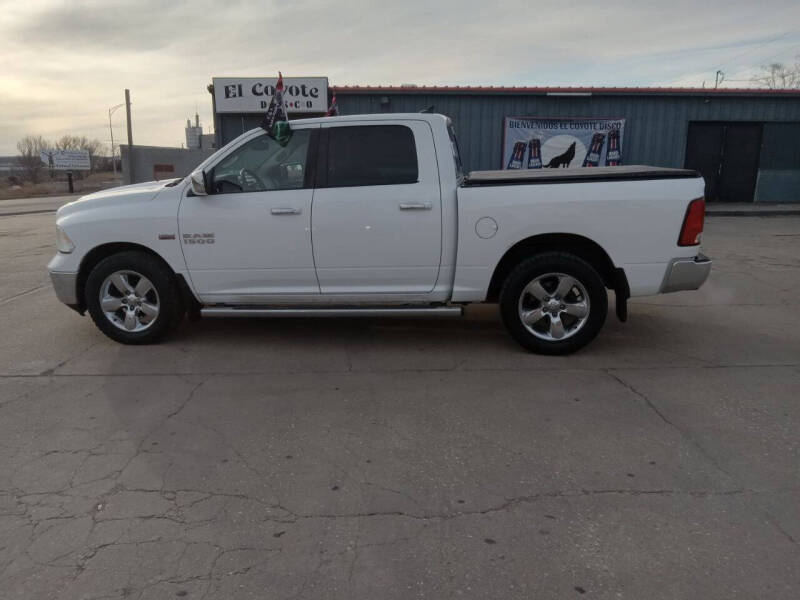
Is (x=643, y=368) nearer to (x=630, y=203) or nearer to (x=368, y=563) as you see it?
(x=630, y=203)

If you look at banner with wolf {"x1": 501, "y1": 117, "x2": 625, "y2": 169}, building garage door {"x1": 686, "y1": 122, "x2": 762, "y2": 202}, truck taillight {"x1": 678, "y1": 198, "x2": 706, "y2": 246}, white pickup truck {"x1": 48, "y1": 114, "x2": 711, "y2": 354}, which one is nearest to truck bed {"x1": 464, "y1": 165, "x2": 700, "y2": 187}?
white pickup truck {"x1": 48, "y1": 114, "x2": 711, "y2": 354}

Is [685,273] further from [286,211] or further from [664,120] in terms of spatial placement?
[664,120]

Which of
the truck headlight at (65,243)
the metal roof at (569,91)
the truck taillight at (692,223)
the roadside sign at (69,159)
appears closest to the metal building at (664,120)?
the metal roof at (569,91)

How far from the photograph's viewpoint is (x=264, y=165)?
17.7 feet

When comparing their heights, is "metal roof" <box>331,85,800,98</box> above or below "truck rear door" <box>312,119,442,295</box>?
above

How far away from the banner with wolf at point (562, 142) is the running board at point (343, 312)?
43.7 feet

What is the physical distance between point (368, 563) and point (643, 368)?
3289 millimetres

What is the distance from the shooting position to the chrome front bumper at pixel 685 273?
5.10 meters

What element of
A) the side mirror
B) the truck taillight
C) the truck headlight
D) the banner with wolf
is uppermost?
the banner with wolf

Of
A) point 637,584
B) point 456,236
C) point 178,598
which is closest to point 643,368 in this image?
point 456,236

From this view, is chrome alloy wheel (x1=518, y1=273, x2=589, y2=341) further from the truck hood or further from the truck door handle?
the truck hood

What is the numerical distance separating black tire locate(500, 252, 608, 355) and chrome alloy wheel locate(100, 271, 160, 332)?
3.14 metres

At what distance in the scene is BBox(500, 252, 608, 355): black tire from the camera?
517 centimetres

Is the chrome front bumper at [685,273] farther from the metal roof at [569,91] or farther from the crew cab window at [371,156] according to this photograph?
the metal roof at [569,91]
